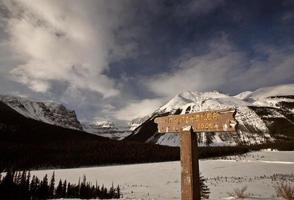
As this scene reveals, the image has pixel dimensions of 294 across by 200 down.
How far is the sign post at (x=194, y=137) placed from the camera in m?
7.54

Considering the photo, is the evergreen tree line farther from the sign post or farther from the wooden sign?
the sign post

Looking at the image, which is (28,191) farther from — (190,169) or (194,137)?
(194,137)

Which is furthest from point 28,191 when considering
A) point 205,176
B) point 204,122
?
point 205,176

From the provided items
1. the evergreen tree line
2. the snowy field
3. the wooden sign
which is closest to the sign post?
the wooden sign

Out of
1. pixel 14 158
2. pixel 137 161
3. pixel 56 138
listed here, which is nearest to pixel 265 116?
pixel 56 138

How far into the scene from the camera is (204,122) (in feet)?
26.3

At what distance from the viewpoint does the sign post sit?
7.54 m

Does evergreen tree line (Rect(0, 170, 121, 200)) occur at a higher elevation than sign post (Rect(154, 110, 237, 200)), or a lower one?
lower

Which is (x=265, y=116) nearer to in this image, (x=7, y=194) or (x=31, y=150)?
(x=31, y=150)

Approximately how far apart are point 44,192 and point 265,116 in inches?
7574

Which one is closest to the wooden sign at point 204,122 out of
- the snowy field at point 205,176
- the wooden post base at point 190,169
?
the wooden post base at point 190,169

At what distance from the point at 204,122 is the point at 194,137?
18.6 inches

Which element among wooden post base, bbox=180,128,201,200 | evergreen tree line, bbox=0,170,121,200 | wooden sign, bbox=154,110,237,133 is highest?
wooden sign, bbox=154,110,237,133

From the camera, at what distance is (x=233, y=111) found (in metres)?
7.49
